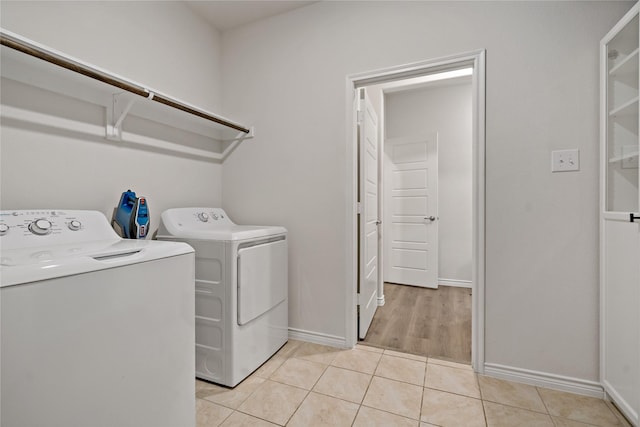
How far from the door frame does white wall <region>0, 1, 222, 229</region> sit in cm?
115

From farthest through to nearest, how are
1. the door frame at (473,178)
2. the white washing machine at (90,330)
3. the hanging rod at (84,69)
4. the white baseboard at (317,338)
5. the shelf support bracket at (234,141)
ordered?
the shelf support bracket at (234,141), the white baseboard at (317,338), the door frame at (473,178), the hanging rod at (84,69), the white washing machine at (90,330)

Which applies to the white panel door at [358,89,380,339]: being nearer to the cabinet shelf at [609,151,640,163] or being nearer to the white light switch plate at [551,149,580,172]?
the white light switch plate at [551,149,580,172]

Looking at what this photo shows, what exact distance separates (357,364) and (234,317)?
0.85 metres

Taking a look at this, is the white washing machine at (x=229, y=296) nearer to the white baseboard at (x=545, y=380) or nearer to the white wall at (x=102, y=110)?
the white wall at (x=102, y=110)

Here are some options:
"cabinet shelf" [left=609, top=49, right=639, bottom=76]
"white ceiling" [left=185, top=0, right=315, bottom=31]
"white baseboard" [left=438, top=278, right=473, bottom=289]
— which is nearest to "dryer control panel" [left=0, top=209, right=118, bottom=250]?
"white ceiling" [left=185, top=0, right=315, bottom=31]

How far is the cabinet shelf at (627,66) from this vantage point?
136 centimetres

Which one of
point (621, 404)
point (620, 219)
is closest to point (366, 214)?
point (620, 219)

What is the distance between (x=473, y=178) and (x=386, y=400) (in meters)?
1.32

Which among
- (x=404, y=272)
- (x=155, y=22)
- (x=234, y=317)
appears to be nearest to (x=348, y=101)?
(x=155, y=22)

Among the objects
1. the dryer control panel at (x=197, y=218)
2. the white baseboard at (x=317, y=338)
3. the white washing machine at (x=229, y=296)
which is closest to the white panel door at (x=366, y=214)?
the white baseboard at (x=317, y=338)

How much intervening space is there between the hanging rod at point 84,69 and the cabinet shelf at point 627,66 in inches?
88.8

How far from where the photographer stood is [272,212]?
7.68 feet

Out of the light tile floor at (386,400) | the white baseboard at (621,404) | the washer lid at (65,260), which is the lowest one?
the light tile floor at (386,400)

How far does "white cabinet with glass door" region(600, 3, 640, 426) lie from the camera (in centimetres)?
131
